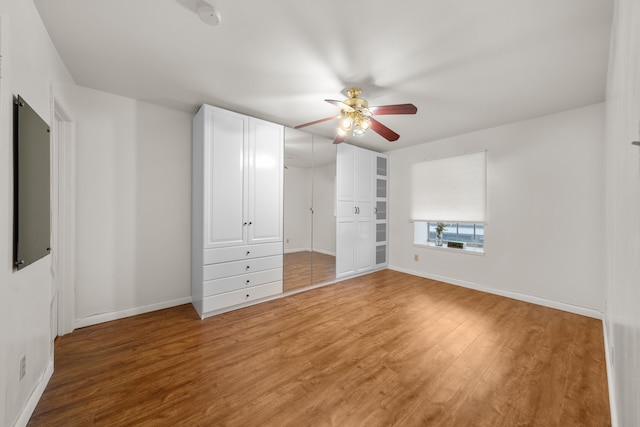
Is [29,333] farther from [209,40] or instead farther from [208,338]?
[209,40]

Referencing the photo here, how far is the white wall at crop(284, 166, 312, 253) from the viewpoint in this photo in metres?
3.53

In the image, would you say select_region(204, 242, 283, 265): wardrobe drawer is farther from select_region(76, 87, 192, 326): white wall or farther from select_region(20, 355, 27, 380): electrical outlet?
select_region(20, 355, 27, 380): electrical outlet

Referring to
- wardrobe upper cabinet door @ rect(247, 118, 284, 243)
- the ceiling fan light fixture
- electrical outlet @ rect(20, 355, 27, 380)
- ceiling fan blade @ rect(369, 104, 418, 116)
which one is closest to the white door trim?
electrical outlet @ rect(20, 355, 27, 380)

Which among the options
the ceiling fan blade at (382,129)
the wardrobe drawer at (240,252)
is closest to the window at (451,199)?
Result: the ceiling fan blade at (382,129)

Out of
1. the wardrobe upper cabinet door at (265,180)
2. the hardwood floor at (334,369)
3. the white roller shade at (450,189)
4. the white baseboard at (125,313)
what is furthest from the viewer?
the white roller shade at (450,189)

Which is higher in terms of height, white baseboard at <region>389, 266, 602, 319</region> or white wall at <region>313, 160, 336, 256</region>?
white wall at <region>313, 160, 336, 256</region>

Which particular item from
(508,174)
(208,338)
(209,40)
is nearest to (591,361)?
(508,174)

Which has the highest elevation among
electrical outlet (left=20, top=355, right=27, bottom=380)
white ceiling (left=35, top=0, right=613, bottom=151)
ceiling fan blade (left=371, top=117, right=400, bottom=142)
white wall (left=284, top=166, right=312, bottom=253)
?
white ceiling (left=35, top=0, right=613, bottom=151)

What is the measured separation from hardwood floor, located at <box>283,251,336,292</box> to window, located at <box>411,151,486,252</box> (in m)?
1.87

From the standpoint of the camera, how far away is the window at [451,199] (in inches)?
148

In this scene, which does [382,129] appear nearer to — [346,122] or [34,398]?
[346,122]

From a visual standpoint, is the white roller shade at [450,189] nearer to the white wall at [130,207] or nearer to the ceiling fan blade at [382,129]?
the ceiling fan blade at [382,129]

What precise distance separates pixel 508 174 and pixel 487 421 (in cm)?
319

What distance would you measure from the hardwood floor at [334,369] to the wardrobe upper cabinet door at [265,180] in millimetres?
1029
